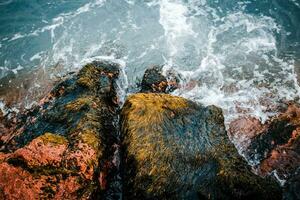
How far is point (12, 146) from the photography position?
24.7ft

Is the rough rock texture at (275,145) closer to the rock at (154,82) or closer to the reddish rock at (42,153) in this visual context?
the rock at (154,82)

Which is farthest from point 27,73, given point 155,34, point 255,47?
point 255,47

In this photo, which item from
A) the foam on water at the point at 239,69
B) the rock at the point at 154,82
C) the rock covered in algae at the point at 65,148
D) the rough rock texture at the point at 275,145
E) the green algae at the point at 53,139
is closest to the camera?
the rock covered in algae at the point at 65,148

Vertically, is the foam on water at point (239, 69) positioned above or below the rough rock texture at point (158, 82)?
below

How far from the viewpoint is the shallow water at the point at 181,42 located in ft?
36.0

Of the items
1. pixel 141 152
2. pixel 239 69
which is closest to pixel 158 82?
pixel 239 69

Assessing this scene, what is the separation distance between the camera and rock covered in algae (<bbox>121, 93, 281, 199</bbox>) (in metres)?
5.98

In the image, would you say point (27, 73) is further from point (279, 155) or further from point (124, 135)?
point (279, 155)

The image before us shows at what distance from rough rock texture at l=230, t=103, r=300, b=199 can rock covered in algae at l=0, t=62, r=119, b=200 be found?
350 centimetres

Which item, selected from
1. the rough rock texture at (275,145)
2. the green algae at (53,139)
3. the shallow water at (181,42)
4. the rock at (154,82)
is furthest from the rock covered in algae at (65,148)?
the rough rock texture at (275,145)

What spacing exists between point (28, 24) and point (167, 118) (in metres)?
12.5

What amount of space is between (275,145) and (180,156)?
105 inches

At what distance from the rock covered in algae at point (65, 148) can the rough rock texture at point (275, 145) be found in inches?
138

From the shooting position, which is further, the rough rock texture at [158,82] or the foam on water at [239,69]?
the rough rock texture at [158,82]
